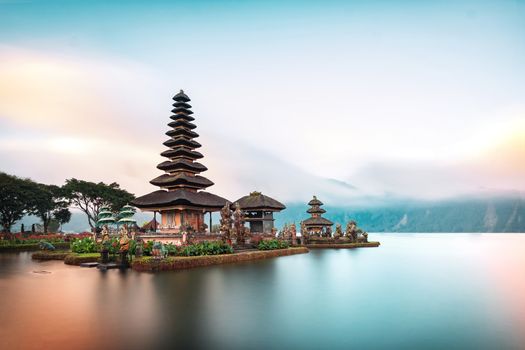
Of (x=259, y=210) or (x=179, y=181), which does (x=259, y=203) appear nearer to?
(x=259, y=210)

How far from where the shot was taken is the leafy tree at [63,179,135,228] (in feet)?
207

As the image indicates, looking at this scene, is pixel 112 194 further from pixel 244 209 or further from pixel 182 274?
pixel 182 274

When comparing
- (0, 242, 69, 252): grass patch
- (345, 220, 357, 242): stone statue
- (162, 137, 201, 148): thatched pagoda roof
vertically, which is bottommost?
(345, 220, 357, 242): stone statue

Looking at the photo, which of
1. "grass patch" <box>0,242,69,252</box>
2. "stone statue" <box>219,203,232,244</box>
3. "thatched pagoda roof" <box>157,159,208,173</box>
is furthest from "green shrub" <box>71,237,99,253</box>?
"grass patch" <box>0,242,69,252</box>

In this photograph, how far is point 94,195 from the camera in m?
63.9

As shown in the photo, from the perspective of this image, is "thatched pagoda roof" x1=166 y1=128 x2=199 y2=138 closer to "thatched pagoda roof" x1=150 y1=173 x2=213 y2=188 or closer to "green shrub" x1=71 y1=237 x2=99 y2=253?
"thatched pagoda roof" x1=150 y1=173 x2=213 y2=188

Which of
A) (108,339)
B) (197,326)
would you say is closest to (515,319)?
(197,326)

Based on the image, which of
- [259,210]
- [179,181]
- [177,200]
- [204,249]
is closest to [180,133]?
[179,181]

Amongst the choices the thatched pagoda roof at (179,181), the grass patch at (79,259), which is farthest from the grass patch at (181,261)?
the thatched pagoda roof at (179,181)

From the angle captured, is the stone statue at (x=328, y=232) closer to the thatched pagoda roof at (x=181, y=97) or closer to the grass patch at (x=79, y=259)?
the thatched pagoda roof at (x=181, y=97)

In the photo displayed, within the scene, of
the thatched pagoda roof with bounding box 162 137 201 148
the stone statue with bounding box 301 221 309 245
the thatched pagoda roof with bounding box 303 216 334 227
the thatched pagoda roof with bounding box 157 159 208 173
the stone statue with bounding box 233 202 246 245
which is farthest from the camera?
the thatched pagoda roof with bounding box 303 216 334 227

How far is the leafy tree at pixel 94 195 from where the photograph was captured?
6319 cm

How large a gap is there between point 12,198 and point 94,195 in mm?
12652

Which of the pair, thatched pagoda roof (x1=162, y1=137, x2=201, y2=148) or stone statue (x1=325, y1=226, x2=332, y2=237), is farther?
stone statue (x1=325, y1=226, x2=332, y2=237)
